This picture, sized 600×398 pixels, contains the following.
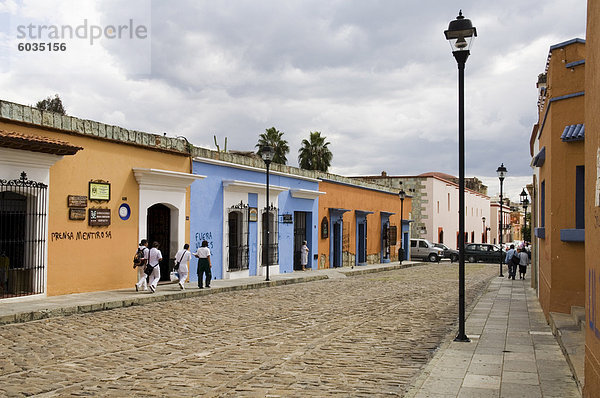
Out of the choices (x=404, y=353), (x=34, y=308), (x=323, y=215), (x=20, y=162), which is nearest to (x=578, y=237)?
(x=404, y=353)

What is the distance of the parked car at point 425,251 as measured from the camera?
4422 centimetres

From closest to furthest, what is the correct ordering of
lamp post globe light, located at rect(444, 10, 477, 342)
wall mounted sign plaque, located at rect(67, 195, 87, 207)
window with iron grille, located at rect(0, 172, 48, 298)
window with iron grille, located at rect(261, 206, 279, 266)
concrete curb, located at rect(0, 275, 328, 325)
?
1. lamp post globe light, located at rect(444, 10, 477, 342)
2. concrete curb, located at rect(0, 275, 328, 325)
3. window with iron grille, located at rect(0, 172, 48, 298)
4. wall mounted sign plaque, located at rect(67, 195, 87, 207)
5. window with iron grille, located at rect(261, 206, 279, 266)

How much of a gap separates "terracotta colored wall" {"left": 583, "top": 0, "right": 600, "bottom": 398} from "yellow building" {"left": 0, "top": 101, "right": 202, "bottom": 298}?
37.1 feet

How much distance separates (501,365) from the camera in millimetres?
7566

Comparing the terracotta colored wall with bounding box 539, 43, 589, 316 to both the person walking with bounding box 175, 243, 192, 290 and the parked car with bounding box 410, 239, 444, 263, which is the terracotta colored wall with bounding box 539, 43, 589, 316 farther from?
the parked car with bounding box 410, 239, 444, 263

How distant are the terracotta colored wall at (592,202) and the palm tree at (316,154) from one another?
4186 centimetres

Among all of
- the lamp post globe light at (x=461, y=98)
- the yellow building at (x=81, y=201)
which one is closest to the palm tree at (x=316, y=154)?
the yellow building at (x=81, y=201)

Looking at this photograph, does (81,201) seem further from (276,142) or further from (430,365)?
(276,142)

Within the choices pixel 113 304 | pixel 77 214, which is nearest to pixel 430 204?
pixel 77 214

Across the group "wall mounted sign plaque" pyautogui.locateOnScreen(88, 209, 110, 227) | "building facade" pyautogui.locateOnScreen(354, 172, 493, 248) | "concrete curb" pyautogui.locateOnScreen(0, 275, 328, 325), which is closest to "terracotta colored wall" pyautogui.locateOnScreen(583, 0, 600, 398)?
"concrete curb" pyautogui.locateOnScreen(0, 275, 328, 325)

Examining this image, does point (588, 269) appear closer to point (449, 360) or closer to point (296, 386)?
point (449, 360)

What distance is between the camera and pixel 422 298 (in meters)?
16.8

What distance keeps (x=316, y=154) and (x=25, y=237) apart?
115 ft

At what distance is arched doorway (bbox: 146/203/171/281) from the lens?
63.3ft
